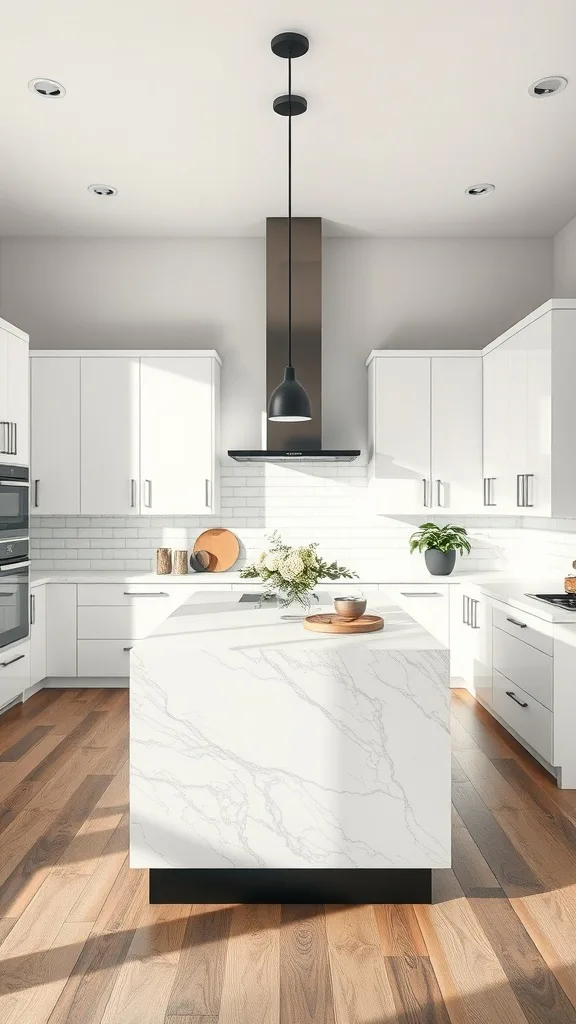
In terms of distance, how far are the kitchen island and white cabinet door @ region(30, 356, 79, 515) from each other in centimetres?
322

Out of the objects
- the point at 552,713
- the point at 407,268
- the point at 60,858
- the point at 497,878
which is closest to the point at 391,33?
the point at 407,268

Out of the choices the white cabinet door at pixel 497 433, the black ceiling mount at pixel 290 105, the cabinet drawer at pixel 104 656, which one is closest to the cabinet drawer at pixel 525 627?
the white cabinet door at pixel 497 433

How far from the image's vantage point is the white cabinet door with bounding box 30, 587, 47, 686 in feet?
17.2

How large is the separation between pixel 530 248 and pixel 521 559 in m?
2.32

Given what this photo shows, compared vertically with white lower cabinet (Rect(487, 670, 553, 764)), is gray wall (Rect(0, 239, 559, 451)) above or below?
above

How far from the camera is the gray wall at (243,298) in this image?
5.97 meters

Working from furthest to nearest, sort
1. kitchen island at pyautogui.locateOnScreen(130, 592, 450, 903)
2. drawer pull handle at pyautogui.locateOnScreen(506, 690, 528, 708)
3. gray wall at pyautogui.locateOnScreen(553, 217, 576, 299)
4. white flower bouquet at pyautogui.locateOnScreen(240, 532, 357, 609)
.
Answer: gray wall at pyautogui.locateOnScreen(553, 217, 576, 299) < drawer pull handle at pyautogui.locateOnScreen(506, 690, 528, 708) < white flower bouquet at pyautogui.locateOnScreen(240, 532, 357, 609) < kitchen island at pyautogui.locateOnScreen(130, 592, 450, 903)

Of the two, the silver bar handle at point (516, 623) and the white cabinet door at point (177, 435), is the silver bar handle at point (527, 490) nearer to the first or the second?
the silver bar handle at point (516, 623)

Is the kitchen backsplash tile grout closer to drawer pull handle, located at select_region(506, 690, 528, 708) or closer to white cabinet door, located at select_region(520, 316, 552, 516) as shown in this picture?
white cabinet door, located at select_region(520, 316, 552, 516)

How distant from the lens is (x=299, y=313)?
5656 mm

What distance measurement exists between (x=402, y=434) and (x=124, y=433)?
76.7 inches

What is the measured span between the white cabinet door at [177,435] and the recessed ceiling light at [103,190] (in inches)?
44.4

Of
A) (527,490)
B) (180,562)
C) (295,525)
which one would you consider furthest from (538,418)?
(180,562)

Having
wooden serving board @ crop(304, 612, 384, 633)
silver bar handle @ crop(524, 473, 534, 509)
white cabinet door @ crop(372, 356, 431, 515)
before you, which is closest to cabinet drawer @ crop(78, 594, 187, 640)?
white cabinet door @ crop(372, 356, 431, 515)
